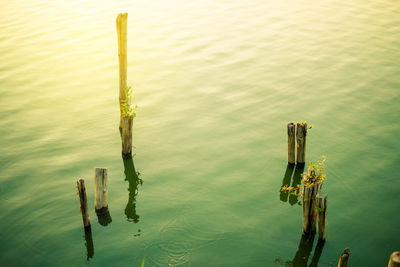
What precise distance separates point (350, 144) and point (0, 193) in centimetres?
1027

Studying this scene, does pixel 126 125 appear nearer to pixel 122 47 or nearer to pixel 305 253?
pixel 122 47

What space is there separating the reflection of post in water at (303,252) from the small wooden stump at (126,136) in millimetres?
5318

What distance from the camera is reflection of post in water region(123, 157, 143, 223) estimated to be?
35.0 ft

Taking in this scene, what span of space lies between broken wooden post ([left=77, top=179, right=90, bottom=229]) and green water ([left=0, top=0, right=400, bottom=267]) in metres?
0.36

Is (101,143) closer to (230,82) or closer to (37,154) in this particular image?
(37,154)

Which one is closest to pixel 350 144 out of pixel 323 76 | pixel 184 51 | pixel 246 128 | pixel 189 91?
pixel 246 128

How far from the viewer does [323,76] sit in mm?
17094

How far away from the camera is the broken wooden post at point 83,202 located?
904 cm

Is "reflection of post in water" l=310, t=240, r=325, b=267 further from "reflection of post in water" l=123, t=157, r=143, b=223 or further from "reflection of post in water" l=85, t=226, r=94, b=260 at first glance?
"reflection of post in water" l=85, t=226, r=94, b=260

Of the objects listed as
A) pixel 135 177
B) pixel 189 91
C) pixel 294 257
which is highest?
pixel 189 91

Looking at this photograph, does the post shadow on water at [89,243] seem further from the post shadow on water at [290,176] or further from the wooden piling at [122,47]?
the post shadow on water at [290,176]

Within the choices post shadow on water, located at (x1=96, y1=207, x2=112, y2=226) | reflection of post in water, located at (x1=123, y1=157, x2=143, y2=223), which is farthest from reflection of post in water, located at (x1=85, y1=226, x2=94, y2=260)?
reflection of post in water, located at (x1=123, y1=157, x2=143, y2=223)

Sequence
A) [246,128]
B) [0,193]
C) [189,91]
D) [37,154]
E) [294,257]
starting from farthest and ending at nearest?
1. [189,91]
2. [246,128]
3. [37,154]
4. [0,193]
5. [294,257]

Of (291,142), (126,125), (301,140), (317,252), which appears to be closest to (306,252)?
(317,252)
